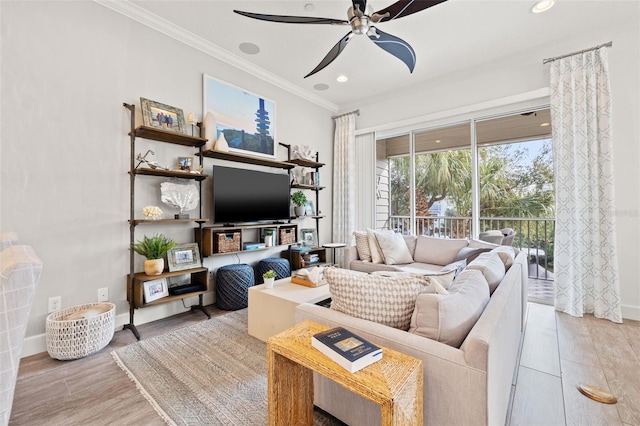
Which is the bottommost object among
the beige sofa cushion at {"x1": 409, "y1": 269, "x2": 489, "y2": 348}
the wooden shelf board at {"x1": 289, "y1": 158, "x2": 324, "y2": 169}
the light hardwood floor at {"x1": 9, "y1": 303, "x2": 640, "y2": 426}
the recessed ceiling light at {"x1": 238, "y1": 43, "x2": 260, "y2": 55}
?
the light hardwood floor at {"x1": 9, "y1": 303, "x2": 640, "y2": 426}

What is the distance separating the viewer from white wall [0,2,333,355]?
6.61 ft

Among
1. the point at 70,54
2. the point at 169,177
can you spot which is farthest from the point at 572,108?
the point at 70,54

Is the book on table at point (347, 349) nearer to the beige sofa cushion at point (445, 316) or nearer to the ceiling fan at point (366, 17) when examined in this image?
the beige sofa cushion at point (445, 316)

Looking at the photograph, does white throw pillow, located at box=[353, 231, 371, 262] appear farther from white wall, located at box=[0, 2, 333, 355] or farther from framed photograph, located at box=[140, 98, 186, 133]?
framed photograph, located at box=[140, 98, 186, 133]

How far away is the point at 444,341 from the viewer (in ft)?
3.56

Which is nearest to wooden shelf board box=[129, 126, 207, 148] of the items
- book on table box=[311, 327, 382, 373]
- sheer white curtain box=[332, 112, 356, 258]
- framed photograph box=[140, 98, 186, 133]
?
Answer: framed photograph box=[140, 98, 186, 133]

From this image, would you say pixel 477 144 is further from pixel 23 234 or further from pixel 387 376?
pixel 23 234

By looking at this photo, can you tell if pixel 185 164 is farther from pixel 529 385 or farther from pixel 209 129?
pixel 529 385

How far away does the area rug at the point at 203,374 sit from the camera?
1434 mm

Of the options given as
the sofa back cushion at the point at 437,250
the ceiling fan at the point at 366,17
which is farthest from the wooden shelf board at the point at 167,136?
the sofa back cushion at the point at 437,250

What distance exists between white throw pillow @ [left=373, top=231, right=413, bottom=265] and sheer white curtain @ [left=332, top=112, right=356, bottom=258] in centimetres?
120

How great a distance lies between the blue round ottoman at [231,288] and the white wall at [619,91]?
140 inches

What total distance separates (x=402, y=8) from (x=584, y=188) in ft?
8.70

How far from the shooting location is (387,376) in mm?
899
